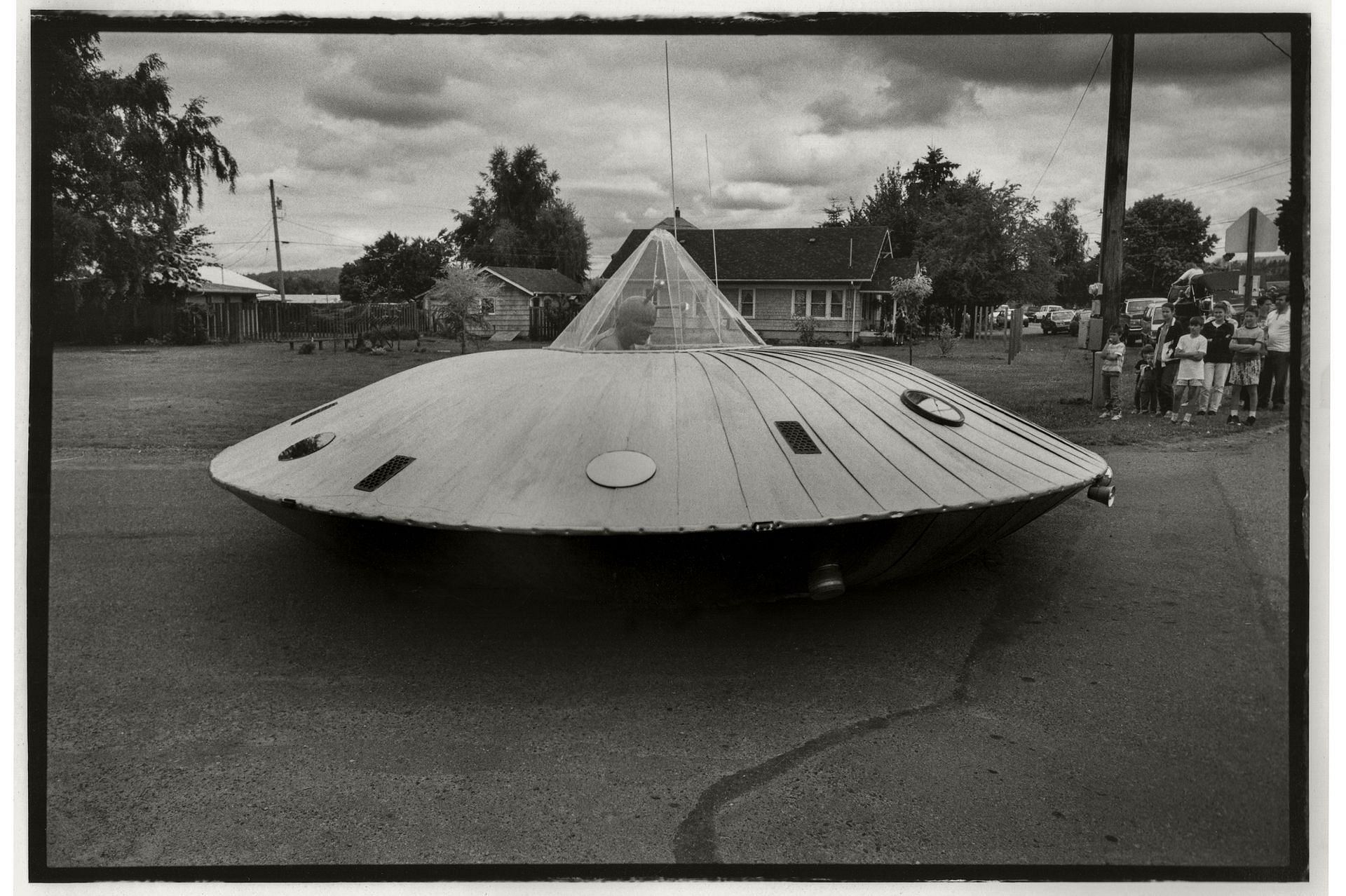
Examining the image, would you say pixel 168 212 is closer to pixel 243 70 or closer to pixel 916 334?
pixel 243 70

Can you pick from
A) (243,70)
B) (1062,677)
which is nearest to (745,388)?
(1062,677)

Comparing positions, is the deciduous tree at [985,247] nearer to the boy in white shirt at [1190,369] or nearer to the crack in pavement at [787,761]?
the boy in white shirt at [1190,369]

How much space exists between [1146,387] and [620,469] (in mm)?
7882

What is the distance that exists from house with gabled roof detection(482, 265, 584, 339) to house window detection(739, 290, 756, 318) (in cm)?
111

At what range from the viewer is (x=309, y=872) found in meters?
3.20

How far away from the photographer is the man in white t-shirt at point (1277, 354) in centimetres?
392

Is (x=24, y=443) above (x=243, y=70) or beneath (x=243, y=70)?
beneath

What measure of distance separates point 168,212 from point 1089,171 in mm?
5160

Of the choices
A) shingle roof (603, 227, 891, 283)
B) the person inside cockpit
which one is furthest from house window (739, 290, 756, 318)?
the person inside cockpit

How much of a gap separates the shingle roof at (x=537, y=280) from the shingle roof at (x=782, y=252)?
0.39m

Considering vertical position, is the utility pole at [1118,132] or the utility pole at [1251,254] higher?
the utility pole at [1118,132]

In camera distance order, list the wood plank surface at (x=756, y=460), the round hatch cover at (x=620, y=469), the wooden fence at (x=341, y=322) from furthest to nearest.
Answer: the wooden fence at (x=341, y=322) → the round hatch cover at (x=620, y=469) → the wood plank surface at (x=756, y=460)

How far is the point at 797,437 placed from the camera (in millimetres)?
3961

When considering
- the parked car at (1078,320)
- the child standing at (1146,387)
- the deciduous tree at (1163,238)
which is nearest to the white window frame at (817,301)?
the deciduous tree at (1163,238)
